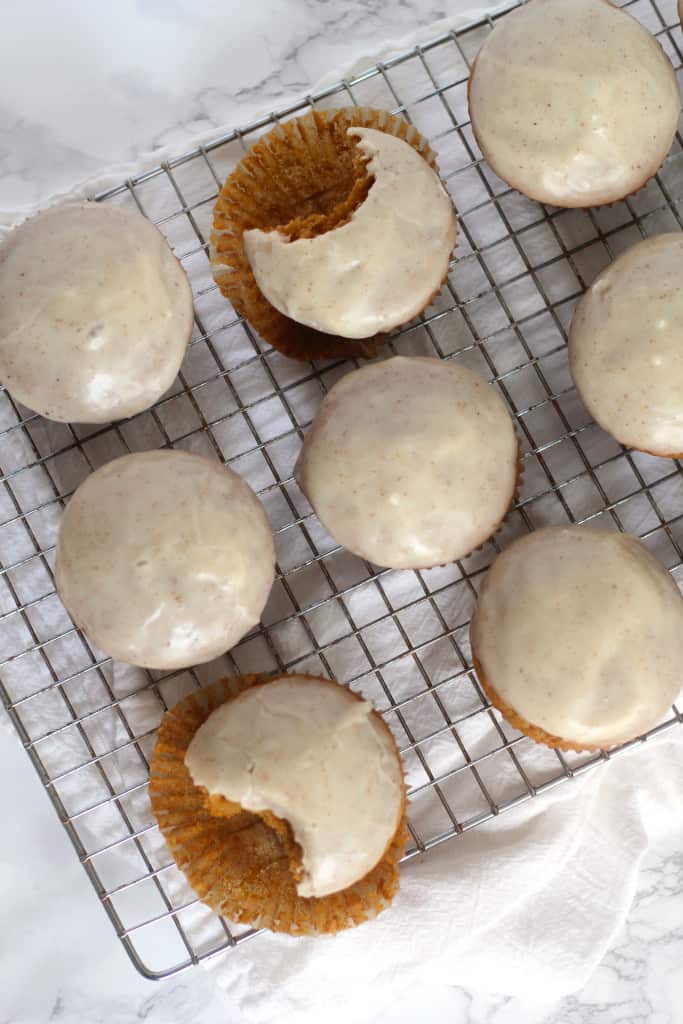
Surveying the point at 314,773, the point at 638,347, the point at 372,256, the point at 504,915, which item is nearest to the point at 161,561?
the point at 314,773

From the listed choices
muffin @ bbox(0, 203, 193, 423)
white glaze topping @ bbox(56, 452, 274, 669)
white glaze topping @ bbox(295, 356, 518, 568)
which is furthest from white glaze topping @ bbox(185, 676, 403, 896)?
muffin @ bbox(0, 203, 193, 423)

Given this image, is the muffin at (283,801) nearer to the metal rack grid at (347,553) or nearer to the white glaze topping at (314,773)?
the white glaze topping at (314,773)

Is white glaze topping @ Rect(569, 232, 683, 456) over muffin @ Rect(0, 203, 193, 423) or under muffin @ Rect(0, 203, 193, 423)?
under

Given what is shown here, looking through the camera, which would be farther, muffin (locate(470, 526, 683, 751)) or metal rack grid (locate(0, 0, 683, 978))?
metal rack grid (locate(0, 0, 683, 978))

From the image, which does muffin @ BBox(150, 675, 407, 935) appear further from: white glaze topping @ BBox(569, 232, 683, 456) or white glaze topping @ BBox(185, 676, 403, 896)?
white glaze topping @ BBox(569, 232, 683, 456)

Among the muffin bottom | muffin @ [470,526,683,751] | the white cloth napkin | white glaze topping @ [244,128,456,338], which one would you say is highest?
white glaze topping @ [244,128,456,338]
